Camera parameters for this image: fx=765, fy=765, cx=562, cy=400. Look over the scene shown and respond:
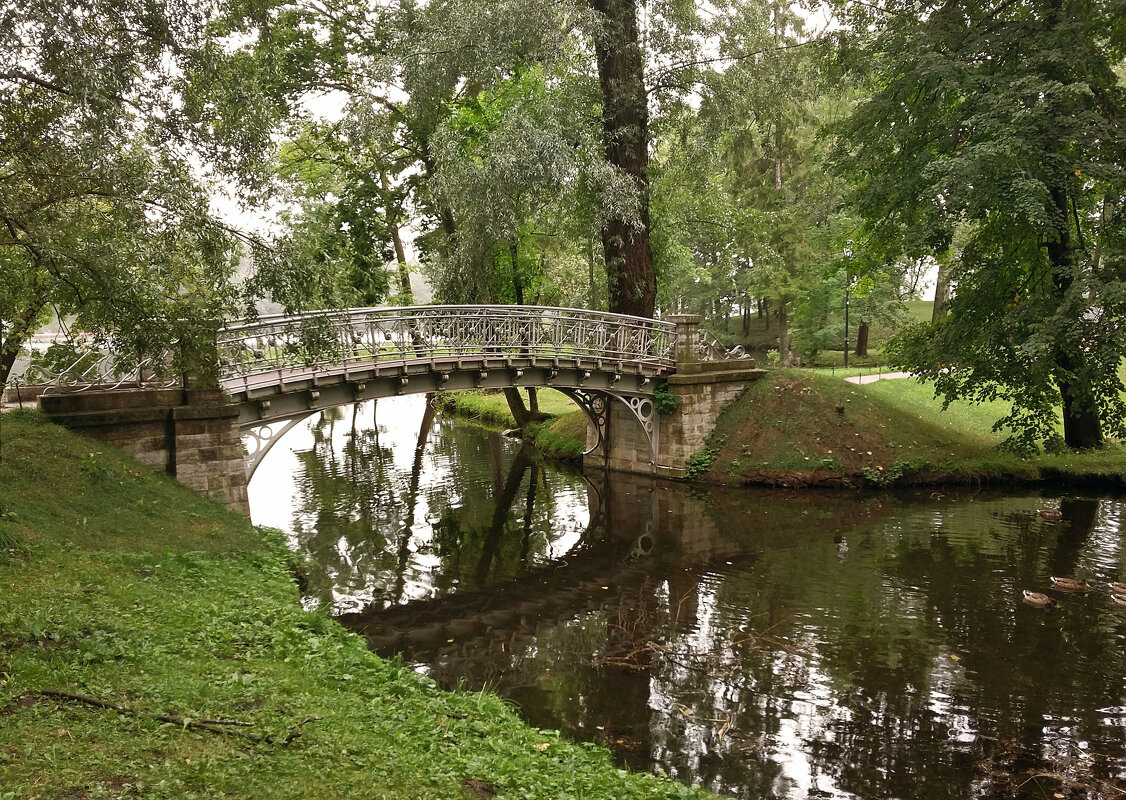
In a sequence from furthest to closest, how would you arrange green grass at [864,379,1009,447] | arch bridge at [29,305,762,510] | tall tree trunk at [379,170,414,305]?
1. tall tree trunk at [379,170,414,305]
2. green grass at [864,379,1009,447]
3. arch bridge at [29,305,762,510]

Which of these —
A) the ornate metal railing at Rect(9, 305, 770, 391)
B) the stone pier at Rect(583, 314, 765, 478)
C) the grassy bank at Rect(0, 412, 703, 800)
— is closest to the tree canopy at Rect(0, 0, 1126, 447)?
the ornate metal railing at Rect(9, 305, 770, 391)

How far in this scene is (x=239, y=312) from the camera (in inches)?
491

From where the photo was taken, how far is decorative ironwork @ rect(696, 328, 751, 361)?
897 inches

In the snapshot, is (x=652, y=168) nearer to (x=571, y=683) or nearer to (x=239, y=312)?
(x=239, y=312)

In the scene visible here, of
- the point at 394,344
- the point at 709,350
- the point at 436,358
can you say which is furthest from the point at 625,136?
the point at 394,344

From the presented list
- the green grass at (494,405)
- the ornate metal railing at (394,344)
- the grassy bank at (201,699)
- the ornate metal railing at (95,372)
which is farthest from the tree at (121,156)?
the green grass at (494,405)

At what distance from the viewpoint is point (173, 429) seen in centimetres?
1427

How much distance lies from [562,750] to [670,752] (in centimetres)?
154

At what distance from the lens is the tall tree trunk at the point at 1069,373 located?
16812mm

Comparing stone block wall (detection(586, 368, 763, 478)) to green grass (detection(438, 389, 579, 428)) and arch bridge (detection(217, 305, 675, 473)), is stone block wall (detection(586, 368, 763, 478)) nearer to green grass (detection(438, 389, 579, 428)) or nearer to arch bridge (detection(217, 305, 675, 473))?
arch bridge (detection(217, 305, 675, 473))

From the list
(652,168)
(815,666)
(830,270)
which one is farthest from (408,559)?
(830,270)

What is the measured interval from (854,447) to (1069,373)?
5.61 m

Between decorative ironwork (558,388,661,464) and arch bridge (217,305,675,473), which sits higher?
arch bridge (217,305,675,473)

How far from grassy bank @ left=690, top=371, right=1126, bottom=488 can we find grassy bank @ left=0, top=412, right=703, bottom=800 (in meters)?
14.2
